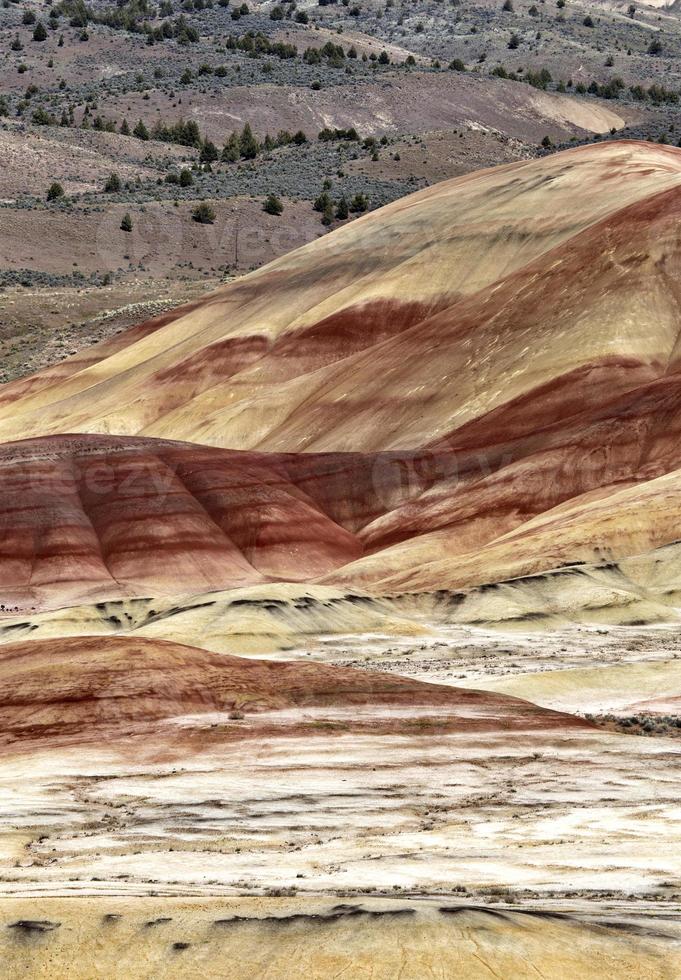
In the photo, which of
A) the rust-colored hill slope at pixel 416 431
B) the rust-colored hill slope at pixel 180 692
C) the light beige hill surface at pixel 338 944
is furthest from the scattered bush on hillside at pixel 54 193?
the light beige hill surface at pixel 338 944

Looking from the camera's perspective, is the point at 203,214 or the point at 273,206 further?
the point at 273,206

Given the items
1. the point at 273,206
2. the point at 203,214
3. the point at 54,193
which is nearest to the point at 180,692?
the point at 203,214

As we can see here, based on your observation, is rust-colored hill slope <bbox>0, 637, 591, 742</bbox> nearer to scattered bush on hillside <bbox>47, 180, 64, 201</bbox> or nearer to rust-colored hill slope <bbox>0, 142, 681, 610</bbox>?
rust-colored hill slope <bbox>0, 142, 681, 610</bbox>

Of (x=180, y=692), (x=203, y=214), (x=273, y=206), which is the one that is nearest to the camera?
(x=180, y=692)

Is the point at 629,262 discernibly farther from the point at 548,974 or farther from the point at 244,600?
the point at 548,974

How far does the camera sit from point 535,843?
24.5m

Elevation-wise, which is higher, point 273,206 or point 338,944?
point 338,944

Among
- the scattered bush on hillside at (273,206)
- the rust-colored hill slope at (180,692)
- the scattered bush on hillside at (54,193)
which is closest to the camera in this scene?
the rust-colored hill slope at (180,692)

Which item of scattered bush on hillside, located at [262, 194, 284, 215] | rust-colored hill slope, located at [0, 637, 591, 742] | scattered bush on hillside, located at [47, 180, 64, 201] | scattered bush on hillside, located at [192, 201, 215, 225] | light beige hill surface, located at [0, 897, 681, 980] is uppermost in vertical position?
light beige hill surface, located at [0, 897, 681, 980]

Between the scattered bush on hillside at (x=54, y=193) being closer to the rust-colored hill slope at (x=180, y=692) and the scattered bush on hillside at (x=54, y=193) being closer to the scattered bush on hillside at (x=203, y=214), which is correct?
the scattered bush on hillside at (x=203, y=214)

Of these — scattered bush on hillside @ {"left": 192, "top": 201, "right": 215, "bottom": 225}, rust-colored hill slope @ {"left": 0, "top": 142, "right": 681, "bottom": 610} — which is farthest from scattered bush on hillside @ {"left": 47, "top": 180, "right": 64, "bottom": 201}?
rust-colored hill slope @ {"left": 0, "top": 142, "right": 681, "bottom": 610}

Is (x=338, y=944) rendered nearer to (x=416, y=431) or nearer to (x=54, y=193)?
(x=416, y=431)

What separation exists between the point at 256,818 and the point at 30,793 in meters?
5.44

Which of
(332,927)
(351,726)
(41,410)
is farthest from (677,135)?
(332,927)
